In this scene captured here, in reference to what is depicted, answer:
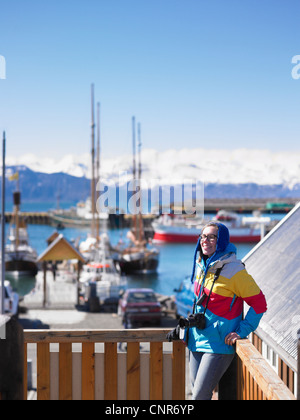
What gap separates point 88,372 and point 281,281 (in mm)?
2020

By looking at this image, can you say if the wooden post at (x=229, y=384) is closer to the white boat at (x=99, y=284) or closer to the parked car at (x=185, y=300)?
the parked car at (x=185, y=300)

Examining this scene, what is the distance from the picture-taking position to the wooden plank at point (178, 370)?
4.52 m

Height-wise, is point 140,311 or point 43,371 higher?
point 43,371

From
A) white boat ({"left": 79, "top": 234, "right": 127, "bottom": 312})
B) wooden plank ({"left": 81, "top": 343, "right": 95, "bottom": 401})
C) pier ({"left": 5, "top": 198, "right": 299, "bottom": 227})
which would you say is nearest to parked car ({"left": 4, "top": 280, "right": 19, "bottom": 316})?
white boat ({"left": 79, "top": 234, "right": 127, "bottom": 312})

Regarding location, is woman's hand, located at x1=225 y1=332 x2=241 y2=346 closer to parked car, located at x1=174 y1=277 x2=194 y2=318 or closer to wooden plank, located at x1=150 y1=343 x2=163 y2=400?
wooden plank, located at x1=150 y1=343 x2=163 y2=400

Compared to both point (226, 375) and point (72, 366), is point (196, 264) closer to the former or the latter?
point (226, 375)

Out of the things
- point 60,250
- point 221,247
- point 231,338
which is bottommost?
point 60,250

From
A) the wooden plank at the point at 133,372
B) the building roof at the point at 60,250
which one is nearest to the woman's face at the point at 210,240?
the wooden plank at the point at 133,372

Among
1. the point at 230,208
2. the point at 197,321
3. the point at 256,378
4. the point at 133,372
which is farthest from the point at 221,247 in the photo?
the point at 230,208

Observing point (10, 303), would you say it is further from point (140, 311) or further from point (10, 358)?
point (10, 358)

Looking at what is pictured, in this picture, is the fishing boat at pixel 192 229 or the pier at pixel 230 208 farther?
the pier at pixel 230 208

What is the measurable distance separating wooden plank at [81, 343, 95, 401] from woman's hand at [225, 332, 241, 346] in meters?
1.12

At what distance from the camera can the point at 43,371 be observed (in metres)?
4.43

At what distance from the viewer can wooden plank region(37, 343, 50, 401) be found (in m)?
4.41
